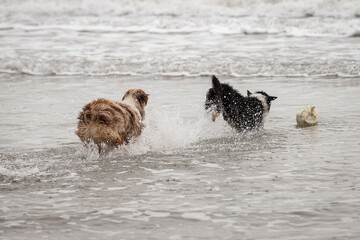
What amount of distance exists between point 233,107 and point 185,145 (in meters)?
0.96

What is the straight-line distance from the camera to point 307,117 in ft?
29.4

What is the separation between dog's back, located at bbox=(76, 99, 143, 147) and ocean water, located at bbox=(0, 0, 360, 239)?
27 centimetres

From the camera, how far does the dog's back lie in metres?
6.80

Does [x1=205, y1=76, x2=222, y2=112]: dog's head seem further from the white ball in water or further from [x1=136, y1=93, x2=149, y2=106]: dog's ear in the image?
the white ball in water

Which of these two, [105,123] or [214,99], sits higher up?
[214,99]

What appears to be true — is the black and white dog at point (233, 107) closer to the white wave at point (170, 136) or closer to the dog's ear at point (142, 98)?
the white wave at point (170, 136)

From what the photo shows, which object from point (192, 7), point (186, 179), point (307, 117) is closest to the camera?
point (186, 179)

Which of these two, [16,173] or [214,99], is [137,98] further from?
[16,173]

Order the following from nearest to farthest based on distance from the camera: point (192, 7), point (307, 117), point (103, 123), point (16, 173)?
point (16, 173)
point (103, 123)
point (307, 117)
point (192, 7)

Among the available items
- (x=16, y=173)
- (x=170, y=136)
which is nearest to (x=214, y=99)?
(x=170, y=136)

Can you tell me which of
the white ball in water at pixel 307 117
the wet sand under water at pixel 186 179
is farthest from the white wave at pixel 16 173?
the white ball in water at pixel 307 117

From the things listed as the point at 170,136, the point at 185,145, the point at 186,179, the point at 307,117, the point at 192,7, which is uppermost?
the point at 192,7

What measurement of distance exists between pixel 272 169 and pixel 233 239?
2.03 metres

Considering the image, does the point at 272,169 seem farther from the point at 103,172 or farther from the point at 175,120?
the point at 175,120
